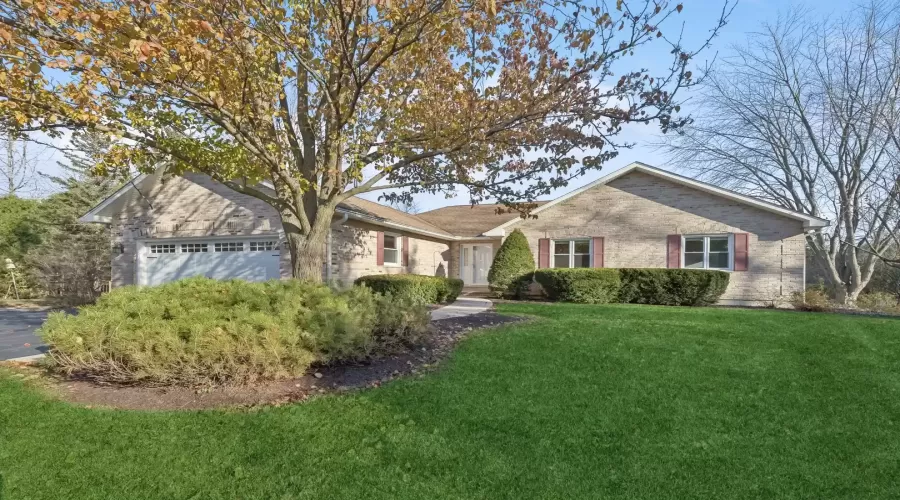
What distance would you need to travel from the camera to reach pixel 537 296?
16500 mm

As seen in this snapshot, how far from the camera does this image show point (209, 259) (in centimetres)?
1398

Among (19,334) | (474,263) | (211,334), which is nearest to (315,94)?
(211,334)

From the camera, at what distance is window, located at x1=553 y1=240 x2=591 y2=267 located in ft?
56.9

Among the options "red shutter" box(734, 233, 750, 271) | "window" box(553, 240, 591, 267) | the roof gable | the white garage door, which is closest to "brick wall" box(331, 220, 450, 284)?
the white garage door

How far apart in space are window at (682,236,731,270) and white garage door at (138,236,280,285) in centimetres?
1285

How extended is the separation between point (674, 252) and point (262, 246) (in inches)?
503

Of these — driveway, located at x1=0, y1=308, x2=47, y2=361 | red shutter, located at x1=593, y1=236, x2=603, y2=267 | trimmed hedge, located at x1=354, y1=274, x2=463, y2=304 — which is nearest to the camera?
driveway, located at x1=0, y1=308, x2=47, y2=361

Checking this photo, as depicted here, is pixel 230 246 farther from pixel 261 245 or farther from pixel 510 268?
pixel 510 268

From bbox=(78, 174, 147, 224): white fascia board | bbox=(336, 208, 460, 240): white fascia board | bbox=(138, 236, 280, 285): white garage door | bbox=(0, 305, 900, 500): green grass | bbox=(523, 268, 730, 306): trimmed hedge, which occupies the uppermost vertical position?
bbox=(78, 174, 147, 224): white fascia board

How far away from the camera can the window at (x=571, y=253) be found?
56.9ft

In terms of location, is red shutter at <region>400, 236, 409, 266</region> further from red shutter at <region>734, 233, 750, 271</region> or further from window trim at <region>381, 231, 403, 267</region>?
red shutter at <region>734, 233, 750, 271</region>

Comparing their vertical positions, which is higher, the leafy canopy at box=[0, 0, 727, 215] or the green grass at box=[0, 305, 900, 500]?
the leafy canopy at box=[0, 0, 727, 215]

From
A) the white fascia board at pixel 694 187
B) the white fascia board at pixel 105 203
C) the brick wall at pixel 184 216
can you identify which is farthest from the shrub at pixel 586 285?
the white fascia board at pixel 105 203

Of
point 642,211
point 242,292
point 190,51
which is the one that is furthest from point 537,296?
point 190,51
